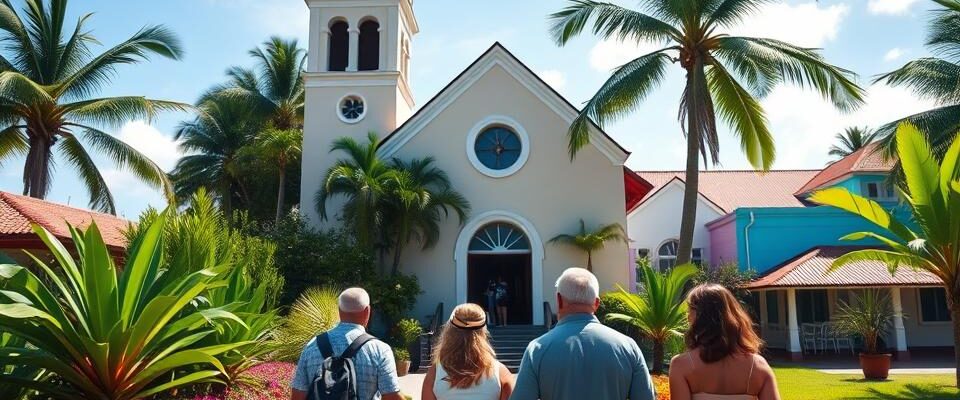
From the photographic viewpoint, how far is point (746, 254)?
23.7m

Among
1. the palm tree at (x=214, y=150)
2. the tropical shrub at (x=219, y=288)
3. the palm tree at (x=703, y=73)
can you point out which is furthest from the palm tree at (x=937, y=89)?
the palm tree at (x=214, y=150)

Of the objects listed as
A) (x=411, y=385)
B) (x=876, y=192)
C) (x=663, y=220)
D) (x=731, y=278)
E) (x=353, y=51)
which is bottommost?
(x=411, y=385)

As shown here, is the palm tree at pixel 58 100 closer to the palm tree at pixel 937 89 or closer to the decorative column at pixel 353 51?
the decorative column at pixel 353 51

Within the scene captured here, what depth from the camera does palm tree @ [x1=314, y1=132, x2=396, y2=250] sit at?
18094mm

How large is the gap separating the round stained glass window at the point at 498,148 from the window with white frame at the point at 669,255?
948cm

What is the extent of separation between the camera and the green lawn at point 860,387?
39.8 ft

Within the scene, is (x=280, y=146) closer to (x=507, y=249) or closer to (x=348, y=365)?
(x=507, y=249)

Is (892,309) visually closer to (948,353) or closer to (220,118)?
(948,353)

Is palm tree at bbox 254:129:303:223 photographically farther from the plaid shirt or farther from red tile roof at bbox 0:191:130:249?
the plaid shirt

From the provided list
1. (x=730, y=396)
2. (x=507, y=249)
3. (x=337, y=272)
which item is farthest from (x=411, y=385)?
(x=730, y=396)

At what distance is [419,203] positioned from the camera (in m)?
18.7

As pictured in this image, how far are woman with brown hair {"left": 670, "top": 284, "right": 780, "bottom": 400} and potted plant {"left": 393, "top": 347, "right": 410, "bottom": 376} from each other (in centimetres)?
1304

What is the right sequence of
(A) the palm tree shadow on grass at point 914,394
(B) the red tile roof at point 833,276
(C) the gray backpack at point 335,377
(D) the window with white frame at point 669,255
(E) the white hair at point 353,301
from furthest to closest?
(D) the window with white frame at point 669,255
(B) the red tile roof at point 833,276
(A) the palm tree shadow on grass at point 914,394
(E) the white hair at point 353,301
(C) the gray backpack at point 335,377

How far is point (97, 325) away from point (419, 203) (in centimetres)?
1283
